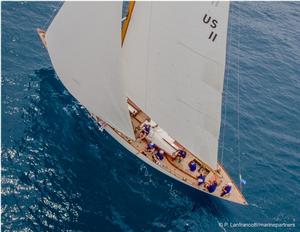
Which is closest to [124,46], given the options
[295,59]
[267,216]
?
[267,216]

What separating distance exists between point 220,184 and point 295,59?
32344mm

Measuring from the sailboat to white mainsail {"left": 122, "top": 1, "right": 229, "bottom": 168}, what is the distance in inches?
2.9

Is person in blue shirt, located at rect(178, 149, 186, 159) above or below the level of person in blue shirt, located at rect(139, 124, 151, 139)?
below

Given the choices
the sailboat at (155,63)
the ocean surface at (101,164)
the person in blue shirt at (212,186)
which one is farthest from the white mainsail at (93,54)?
the person in blue shirt at (212,186)

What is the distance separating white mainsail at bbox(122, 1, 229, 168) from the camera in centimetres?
2827

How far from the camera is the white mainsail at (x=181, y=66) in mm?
28266

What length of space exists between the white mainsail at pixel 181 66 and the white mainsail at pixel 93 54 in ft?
8.02

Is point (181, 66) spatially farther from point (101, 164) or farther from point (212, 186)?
point (101, 164)

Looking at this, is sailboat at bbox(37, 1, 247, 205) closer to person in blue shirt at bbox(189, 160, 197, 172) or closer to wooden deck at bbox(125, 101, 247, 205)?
wooden deck at bbox(125, 101, 247, 205)

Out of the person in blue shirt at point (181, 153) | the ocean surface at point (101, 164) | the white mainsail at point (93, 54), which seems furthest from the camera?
the person in blue shirt at point (181, 153)

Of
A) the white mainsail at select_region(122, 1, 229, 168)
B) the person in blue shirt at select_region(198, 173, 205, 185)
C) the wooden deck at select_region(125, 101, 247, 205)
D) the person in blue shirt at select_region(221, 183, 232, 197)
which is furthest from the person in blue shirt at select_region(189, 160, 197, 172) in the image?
the person in blue shirt at select_region(221, 183, 232, 197)

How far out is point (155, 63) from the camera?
32188mm

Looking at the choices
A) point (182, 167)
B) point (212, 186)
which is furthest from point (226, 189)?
point (182, 167)

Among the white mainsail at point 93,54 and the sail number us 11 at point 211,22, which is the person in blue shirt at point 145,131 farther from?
the sail number us 11 at point 211,22
